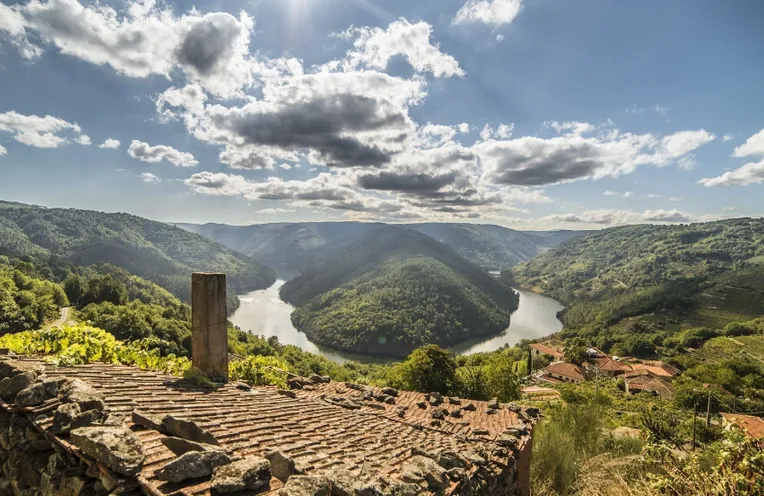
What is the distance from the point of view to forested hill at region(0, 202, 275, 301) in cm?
13050

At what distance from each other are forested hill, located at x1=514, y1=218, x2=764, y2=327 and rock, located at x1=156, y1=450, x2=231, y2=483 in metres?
120

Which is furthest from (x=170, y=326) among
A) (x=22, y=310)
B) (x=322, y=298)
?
(x=322, y=298)

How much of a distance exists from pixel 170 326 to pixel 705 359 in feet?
298

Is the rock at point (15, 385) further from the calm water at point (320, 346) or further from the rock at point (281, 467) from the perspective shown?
the calm water at point (320, 346)

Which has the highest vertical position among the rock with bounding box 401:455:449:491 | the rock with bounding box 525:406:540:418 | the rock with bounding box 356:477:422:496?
the rock with bounding box 356:477:422:496

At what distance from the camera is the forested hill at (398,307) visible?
96125mm

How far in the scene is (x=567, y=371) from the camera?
5759 cm

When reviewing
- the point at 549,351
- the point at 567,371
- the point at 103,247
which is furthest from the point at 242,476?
the point at 103,247

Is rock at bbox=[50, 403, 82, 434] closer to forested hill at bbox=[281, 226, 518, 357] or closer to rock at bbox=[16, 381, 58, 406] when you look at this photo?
rock at bbox=[16, 381, 58, 406]

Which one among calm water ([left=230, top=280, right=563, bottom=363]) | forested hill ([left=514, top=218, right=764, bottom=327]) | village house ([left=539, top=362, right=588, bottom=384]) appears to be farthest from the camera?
forested hill ([left=514, top=218, right=764, bottom=327])

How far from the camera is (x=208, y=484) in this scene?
2.64 m

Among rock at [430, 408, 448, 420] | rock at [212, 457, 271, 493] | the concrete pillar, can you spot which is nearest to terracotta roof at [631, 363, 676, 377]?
rock at [430, 408, 448, 420]

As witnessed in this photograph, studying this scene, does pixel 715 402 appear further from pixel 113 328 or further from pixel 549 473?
pixel 113 328

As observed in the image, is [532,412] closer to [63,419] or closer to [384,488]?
[384,488]
